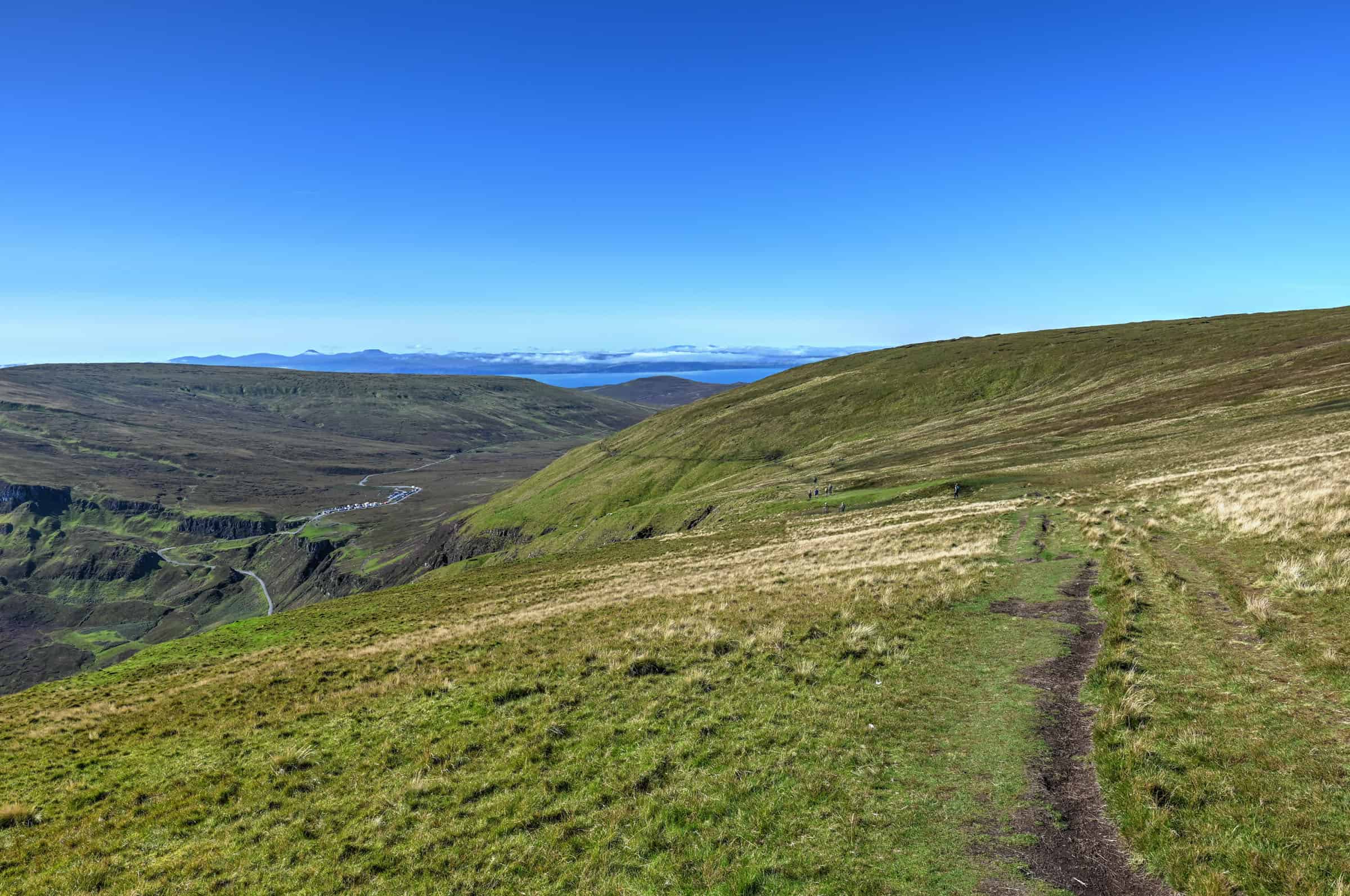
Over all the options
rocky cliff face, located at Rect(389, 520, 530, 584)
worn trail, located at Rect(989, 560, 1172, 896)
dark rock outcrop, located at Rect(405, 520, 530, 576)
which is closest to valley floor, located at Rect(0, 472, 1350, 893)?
worn trail, located at Rect(989, 560, 1172, 896)

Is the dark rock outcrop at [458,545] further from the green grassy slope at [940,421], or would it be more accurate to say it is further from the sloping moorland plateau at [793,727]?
the sloping moorland plateau at [793,727]

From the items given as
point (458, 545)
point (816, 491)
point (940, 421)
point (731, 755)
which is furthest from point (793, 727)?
point (458, 545)

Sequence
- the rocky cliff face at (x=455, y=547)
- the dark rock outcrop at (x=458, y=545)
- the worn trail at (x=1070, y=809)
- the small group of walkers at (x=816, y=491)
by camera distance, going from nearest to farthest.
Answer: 1. the worn trail at (x=1070, y=809)
2. the small group of walkers at (x=816, y=491)
3. the dark rock outcrop at (x=458, y=545)
4. the rocky cliff face at (x=455, y=547)

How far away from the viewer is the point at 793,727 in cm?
1402

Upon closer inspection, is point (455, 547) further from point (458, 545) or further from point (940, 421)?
point (940, 421)

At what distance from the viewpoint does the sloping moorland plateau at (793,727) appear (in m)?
9.84

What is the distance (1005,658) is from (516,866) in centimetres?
1354

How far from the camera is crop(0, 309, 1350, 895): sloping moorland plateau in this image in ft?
32.3

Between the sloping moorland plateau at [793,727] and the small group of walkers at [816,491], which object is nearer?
the sloping moorland plateau at [793,727]

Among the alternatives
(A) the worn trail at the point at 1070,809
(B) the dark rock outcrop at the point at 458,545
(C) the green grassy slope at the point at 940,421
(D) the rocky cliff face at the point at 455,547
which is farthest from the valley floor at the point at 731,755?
(D) the rocky cliff face at the point at 455,547

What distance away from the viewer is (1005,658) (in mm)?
17234

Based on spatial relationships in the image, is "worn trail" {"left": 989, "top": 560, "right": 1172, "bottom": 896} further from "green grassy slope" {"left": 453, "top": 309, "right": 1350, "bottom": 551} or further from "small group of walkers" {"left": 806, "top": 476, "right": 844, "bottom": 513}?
"small group of walkers" {"left": 806, "top": 476, "right": 844, "bottom": 513}

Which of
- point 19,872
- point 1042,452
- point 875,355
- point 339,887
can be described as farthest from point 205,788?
point 875,355

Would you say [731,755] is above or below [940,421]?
below
